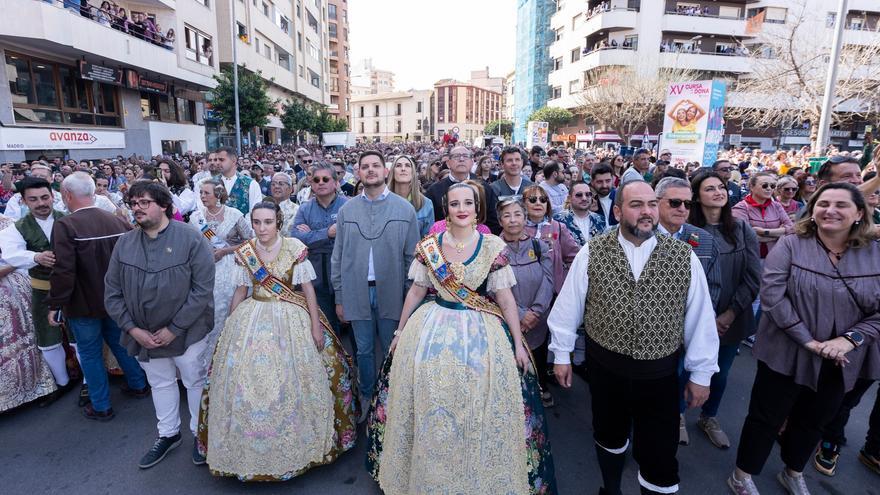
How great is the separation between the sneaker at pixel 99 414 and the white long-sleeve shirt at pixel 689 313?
3.94 m

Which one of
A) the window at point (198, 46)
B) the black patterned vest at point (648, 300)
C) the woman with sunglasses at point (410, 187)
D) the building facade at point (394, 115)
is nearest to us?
the black patterned vest at point (648, 300)

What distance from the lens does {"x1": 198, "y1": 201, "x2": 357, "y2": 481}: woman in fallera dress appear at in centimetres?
320

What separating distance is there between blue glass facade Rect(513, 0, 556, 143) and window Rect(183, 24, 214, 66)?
35.9 meters

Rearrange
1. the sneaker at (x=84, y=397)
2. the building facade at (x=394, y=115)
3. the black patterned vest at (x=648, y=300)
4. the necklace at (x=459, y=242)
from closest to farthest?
1. the black patterned vest at (x=648, y=300)
2. the necklace at (x=459, y=242)
3. the sneaker at (x=84, y=397)
4. the building facade at (x=394, y=115)

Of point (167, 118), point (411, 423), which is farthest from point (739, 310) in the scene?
point (167, 118)

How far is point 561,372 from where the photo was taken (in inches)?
115

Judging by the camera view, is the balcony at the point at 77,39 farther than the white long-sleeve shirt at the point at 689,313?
Yes

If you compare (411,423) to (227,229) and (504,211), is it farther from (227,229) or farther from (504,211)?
(227,229)

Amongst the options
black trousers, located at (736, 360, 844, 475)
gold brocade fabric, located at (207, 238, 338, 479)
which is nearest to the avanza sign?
gold brocade fabric, located at (207, 238, 338, 479)

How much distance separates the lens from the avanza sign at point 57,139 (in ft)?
42.8

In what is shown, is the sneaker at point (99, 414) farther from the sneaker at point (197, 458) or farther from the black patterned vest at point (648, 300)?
the black patterned vest at point (648, 300)

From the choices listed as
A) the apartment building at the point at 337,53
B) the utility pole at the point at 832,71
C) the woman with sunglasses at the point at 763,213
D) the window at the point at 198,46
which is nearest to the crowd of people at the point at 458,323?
the woman with sunglasses at the point at 763,213

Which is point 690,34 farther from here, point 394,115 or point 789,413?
point 394,115

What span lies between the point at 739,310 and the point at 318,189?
377cm
